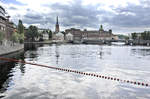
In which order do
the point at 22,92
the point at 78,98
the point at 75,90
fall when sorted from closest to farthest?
the point at 78,98, the point at 22,92, the point at 75,90

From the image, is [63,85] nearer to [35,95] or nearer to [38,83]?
[38,83]

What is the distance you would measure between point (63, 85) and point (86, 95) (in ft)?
15.2

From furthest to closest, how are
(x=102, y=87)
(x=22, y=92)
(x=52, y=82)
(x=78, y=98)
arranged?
(x=52, y=82) → (x=102, y=87) → (x=22, y=92) → (x=78, y=98)

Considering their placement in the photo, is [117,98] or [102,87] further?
[102,87]

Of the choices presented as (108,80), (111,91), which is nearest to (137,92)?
(111,91)

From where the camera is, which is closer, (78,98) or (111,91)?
(78,98)

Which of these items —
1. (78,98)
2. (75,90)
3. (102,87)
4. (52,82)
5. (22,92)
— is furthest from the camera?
(52,82)

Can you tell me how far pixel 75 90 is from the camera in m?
19.4

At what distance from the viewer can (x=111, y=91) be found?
1941 centimetres

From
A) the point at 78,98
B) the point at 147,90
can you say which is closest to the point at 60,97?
the point at 78,98

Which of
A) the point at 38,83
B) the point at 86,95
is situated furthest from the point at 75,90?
the point at 38,83

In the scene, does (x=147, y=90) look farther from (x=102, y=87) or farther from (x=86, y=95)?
(x=86, y=95)

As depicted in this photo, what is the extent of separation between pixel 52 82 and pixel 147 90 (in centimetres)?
1188

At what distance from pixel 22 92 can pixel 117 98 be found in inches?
389
